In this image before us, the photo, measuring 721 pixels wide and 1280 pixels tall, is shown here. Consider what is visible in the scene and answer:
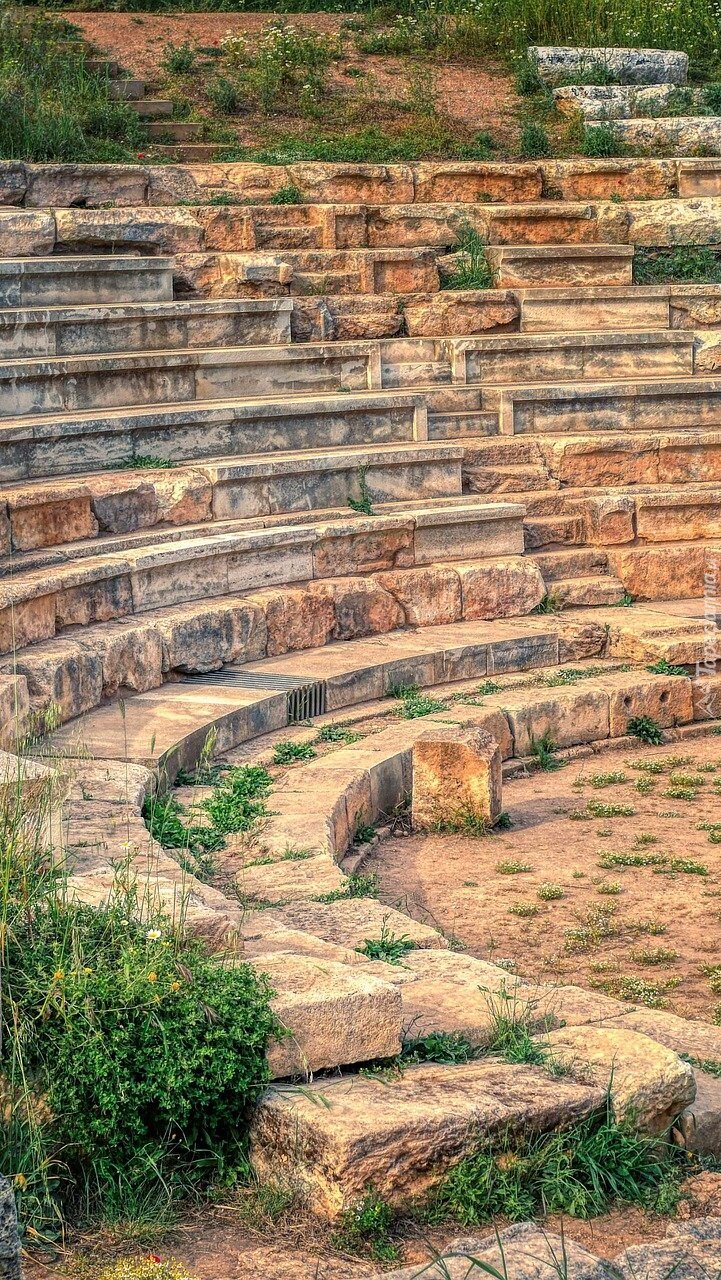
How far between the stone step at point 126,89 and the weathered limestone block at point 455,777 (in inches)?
337

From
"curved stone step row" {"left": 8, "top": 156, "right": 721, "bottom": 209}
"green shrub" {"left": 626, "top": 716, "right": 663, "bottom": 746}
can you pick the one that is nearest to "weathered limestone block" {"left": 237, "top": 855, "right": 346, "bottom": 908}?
"green shrub" {"left": 626, "top": 716, "right": 663, "bottom": 746}

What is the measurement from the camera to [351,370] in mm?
11953

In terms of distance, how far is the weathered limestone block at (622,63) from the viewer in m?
15.3

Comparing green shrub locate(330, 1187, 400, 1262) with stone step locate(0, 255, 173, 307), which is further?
stone step locate(0, 255, 173, 307)

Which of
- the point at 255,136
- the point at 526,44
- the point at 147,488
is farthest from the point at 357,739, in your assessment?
the point at 526,44

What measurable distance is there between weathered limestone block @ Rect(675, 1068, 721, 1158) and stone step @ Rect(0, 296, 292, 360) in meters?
7.67

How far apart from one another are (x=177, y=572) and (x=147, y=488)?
75 centimetres

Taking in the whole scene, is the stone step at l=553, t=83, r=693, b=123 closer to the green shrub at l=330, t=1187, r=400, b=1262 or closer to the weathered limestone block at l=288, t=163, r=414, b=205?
the weathered limestone block at l=288, t=163, r=414, b=205

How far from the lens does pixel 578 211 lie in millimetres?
13438

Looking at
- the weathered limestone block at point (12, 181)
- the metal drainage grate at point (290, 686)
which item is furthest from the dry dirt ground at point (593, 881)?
the weathered limestone block at point (12, 181)

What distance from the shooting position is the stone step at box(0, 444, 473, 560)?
903 cm

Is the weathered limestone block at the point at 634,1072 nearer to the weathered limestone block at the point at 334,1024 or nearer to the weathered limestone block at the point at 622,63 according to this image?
the weathered limestone block at the point at 334,1024

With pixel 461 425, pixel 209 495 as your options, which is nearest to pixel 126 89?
pixel 461 425

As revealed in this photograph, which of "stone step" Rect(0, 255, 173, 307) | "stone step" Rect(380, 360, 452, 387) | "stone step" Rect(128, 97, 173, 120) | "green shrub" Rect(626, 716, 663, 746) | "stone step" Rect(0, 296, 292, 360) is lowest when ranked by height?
"green shrub" Rect(626, 716, 663, 746)
